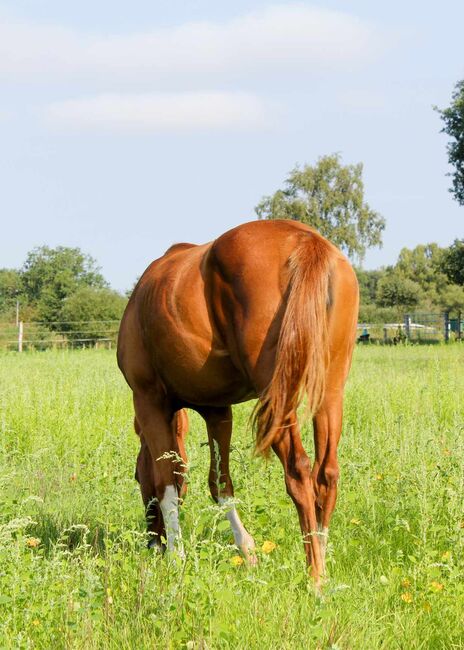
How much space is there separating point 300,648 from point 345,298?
6.06ft

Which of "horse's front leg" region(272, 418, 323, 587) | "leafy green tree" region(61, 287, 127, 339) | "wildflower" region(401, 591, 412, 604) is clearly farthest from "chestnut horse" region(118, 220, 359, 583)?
"leafy green tree" region(61, 287, 127, 339)

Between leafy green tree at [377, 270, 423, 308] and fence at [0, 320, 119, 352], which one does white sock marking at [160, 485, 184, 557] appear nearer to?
fence at [0, 320, 119, 352]

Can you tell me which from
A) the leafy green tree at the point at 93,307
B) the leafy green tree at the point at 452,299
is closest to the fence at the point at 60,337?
the leafy green tree at the point at 93,307

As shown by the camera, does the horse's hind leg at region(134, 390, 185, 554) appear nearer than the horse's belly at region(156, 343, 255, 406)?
No

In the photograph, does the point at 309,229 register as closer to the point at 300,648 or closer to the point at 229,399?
the point at 229,399

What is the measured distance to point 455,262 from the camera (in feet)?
115

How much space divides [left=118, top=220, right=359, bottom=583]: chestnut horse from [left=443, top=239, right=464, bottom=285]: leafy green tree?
104 ft

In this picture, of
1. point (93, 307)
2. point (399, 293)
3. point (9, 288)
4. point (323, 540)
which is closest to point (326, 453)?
point (323, 540)

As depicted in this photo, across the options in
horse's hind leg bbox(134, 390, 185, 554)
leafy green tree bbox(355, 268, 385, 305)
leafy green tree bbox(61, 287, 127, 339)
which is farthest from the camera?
leafy green tree bbox(355, 268, 385, 305)

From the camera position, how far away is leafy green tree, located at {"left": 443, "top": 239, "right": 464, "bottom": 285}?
34.8 metres

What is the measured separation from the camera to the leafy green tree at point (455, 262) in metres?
34.8

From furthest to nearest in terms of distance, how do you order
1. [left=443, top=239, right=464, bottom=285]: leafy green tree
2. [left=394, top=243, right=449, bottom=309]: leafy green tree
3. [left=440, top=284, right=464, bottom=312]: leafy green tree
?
[left=394, top=243, right=449, bottom=309]: leafy green tree, [left=440, top=284, right=464, bottom=312]: leafy green tree, [left=443, top=239, right=464, bottom=285]: leafy green tree

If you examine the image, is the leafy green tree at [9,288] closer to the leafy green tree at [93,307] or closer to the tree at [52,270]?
the tree at [52,270]

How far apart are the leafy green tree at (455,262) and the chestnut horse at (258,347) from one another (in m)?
31.8
